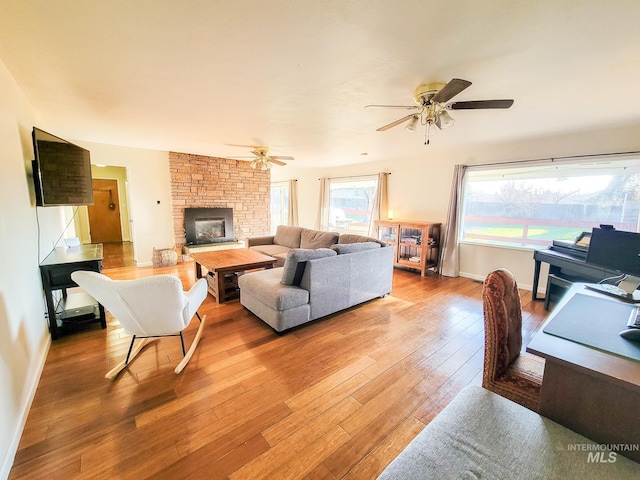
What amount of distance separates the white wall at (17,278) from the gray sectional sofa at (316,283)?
1.72 m

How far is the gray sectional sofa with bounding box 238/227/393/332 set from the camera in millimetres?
2644

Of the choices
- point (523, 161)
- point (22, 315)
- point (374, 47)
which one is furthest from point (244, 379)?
point (523, 161)

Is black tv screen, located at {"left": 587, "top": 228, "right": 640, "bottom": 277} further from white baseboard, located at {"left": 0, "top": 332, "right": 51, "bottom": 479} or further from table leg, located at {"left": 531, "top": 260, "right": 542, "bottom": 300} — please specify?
white baseboard, located at {"left": 0, "top": 332, "right": 51, "bottom": 479}

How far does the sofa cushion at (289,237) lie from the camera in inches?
198

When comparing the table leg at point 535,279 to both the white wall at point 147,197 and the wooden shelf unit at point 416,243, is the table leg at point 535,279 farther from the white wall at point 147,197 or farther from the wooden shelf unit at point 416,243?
the white wall at point 147,197

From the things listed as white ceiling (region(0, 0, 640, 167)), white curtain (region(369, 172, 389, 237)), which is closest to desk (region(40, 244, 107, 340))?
white ceiling (region(0, 0, 640, 167))

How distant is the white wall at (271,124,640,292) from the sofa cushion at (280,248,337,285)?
2563 mm

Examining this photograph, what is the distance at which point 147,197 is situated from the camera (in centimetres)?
537

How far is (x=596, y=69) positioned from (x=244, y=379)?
3.45 meters

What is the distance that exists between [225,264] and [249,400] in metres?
1.99

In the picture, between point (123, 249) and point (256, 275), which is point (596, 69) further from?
point (123, 249)

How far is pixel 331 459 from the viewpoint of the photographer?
138 centimetres

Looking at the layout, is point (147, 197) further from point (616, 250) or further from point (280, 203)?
point (616, 250)

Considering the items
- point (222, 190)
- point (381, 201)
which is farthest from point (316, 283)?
point (222, 190)
